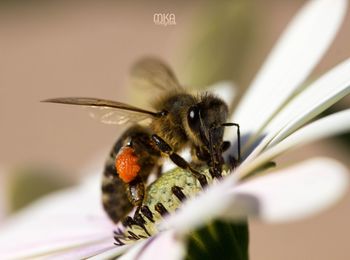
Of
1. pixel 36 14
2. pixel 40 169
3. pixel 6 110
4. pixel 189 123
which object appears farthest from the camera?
pixel 36 14

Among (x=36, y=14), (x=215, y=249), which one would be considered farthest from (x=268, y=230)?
(x=36, y=14)

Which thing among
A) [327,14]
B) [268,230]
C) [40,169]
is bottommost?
[268,230]

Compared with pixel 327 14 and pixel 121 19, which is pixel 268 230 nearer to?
pixel 327 14

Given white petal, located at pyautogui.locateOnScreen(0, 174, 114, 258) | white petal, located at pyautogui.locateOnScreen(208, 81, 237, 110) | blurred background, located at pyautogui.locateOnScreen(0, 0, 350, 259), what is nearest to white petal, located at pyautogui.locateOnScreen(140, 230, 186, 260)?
blurred background, located at pyautogui.locateOnScreen(0, 0, 350, 259)

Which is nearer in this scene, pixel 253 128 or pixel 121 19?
pixel 253 128

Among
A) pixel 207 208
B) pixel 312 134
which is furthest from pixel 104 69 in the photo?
pixel 207 208

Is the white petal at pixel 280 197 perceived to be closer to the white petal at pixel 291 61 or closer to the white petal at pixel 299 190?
the white petal at pixel 299 190

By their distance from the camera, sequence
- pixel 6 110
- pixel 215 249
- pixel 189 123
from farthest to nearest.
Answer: pixel 6 110 → pixel 189 123 → pixel 215 249

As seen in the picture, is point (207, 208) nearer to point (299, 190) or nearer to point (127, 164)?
point (299, 190)
